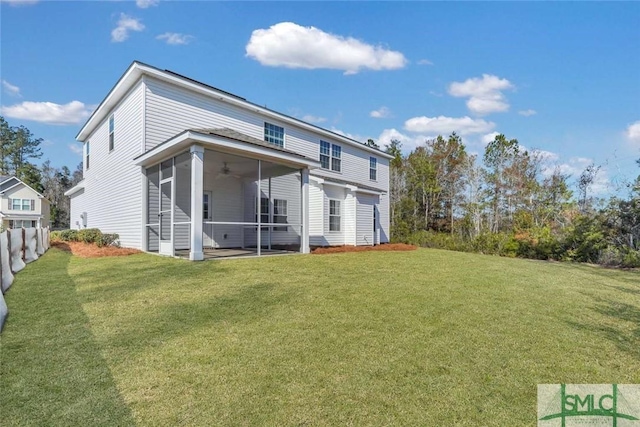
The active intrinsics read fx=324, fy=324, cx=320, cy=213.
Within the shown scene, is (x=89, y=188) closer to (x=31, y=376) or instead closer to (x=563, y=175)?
(x=31, y=376)

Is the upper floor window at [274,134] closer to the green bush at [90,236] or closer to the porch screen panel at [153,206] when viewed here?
the porch screen panel at [153,206]

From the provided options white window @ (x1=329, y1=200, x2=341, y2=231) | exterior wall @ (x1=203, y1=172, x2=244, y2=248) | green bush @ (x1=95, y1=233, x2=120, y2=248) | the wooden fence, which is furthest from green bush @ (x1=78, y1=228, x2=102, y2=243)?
white window @ (x1=329, y1=200, x2=341, y2=231)

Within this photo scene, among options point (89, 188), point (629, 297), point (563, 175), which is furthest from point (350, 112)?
point (629, 297)

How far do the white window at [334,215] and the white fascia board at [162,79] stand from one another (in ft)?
12.8

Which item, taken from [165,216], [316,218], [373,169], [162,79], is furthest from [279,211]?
[373,169]

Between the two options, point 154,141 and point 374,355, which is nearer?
point 374,355

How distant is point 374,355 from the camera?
2.94m

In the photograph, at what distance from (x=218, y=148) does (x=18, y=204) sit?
107 ft

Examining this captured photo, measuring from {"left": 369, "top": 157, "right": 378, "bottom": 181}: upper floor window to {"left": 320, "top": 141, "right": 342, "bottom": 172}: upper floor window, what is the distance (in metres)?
3.11

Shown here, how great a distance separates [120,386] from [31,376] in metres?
0.79

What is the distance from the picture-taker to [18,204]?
30.0 m

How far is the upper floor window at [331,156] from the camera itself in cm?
1719

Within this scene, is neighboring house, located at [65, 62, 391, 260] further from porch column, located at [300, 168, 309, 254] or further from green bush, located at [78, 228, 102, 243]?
green bush, located at [78, 228, 102, 243]

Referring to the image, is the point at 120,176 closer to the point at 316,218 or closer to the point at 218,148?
the point at 218,148
